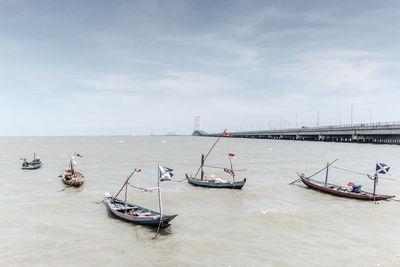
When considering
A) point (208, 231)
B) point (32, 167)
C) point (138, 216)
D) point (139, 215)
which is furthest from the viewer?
point (32, 167)

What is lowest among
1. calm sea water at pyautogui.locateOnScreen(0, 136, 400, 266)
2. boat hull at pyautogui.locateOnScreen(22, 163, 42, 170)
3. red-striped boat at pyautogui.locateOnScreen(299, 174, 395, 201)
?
calm sea water at pyautogui.locateOnScreen(0, 136, 400, 266)

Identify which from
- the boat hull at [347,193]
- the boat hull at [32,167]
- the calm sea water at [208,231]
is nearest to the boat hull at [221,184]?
the calm sea water at [208,231]

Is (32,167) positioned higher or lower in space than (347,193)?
lower

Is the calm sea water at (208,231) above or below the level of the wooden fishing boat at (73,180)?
below

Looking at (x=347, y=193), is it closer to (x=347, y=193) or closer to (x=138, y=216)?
(x=347, y=193)

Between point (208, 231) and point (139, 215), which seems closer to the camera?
point (208, 231)

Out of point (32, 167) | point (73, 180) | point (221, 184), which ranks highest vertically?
point (73, 180)

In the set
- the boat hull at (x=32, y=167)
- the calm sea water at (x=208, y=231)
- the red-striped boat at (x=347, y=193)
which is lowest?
the calm sea water at (x=208, y=231)

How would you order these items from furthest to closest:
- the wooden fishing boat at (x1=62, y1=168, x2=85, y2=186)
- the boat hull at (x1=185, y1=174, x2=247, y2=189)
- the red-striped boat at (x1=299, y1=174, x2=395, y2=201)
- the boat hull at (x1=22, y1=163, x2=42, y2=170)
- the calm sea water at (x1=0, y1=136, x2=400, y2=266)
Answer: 1. the boat hull at (x1=22, y1=163, x2=42, y2=170)
2. the wooden fishing boat at (x1=62, y1=168, x2=85, y2=186)
3. the boat hull at (x1=185, y1=174, x2=247, y2=189)
4. the red-striped boat at (x1=299, y1=174, x2=395, y2=201)
5. the calm sea water at (x1=0, y1=136, x2=400, y2=266)

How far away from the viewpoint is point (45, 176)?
53.3 metres

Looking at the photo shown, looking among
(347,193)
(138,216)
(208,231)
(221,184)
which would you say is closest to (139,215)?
(138,216)

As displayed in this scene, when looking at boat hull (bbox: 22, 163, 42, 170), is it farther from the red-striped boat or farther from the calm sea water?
the red-striped boat

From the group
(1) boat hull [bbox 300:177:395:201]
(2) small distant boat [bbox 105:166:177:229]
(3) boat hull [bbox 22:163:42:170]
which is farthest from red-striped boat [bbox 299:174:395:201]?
(3) boat hull [bbox 22:163:42:170]

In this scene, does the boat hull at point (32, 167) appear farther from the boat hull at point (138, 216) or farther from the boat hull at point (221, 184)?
the boat hull at point (138, 216)
